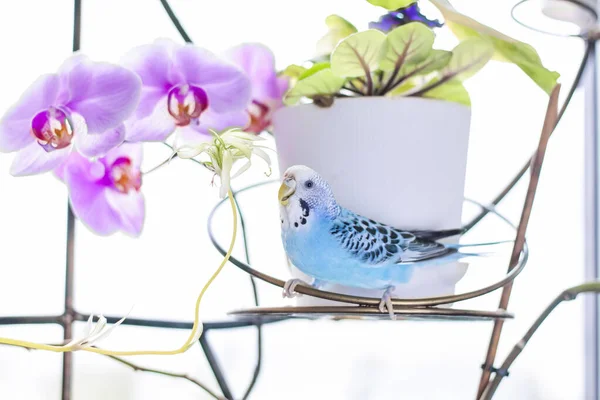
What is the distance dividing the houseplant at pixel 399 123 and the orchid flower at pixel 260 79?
0.15ft

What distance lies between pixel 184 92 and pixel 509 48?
0.68ft

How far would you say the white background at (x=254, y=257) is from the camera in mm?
529

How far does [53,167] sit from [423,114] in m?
0.22

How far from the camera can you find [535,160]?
45 centimetres

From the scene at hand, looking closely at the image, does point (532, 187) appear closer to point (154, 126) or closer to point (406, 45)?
point (406, 45)

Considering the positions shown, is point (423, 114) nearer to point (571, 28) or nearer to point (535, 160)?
point (535, 160)

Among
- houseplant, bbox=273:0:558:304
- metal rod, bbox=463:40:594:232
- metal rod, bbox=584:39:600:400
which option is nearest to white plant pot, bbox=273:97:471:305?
houseplant, bbox=273:0:558:304

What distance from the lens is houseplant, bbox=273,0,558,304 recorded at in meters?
0.41

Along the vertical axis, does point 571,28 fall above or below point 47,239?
above

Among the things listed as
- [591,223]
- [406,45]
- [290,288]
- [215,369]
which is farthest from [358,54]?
[591,223]

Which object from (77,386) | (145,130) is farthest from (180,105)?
(77,386)

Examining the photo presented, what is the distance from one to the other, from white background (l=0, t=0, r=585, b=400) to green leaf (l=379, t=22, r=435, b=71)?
169mm

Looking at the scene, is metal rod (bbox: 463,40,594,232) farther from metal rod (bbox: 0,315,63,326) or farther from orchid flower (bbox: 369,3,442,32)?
metal rod (bbox: 0,315,63,326)

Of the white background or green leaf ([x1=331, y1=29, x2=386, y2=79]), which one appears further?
the white background
